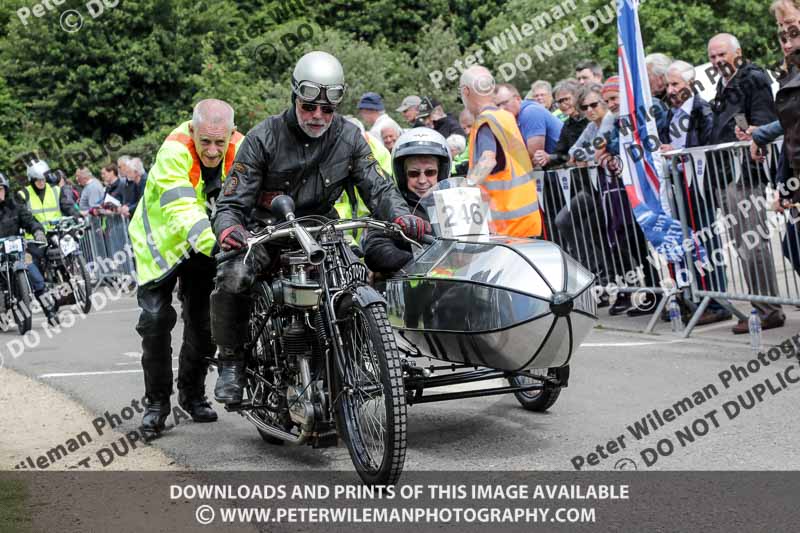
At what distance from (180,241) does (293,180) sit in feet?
3.44

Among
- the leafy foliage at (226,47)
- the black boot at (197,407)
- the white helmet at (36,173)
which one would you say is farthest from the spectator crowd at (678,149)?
the leafy foliage at (226,47)

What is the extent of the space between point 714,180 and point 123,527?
19.5ft

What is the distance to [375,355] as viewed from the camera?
202 inches

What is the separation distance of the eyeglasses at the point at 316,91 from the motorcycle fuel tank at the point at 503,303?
102 cm

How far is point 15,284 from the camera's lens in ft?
47.3

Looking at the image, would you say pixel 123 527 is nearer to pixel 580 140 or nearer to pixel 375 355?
pixel 375 355

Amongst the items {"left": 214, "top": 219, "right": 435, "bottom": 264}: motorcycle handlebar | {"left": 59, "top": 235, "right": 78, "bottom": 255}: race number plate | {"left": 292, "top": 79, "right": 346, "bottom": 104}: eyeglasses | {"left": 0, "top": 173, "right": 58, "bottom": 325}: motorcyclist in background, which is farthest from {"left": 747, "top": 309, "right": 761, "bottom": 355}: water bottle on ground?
{"left": 59, "top": 235, "right": 78, "bottom": 255}: race number plate

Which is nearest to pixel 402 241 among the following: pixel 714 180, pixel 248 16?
pixel 714 180

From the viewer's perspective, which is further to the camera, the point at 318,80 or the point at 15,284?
the point at 15,284

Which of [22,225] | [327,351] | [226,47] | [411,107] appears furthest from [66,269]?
[226,47]

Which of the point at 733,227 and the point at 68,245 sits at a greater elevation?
the point at 68,245

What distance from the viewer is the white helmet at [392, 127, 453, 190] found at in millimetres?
7117

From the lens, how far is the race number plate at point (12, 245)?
46.9 feet

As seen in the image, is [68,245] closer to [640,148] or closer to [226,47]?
[640,148]
